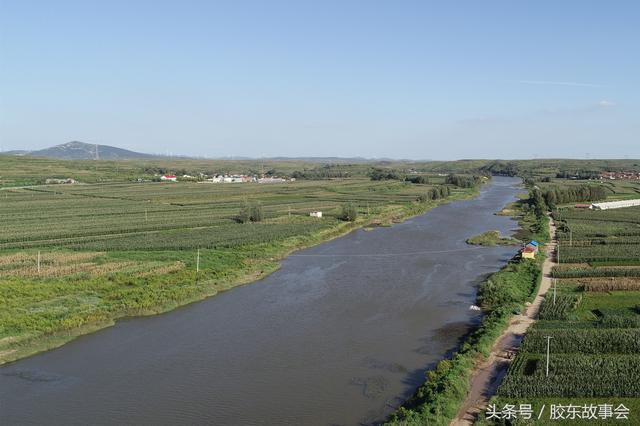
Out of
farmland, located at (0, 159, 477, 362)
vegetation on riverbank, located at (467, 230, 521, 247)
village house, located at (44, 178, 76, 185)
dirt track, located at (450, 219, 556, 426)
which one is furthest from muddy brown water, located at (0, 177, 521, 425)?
village house, located at (44, 178, 76, 185)

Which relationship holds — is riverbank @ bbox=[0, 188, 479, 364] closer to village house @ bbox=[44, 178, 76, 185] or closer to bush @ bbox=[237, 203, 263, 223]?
bush @ bbox=[237, 203, 263, 223]

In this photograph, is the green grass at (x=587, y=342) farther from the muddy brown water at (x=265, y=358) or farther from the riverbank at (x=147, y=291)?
the riverbank at (x=147, y=291)

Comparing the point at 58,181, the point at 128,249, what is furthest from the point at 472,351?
the point at 58,181

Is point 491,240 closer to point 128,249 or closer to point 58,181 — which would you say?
point 128,249

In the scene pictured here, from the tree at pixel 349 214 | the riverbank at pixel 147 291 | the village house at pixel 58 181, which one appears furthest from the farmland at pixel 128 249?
the village house at pixel 58 181

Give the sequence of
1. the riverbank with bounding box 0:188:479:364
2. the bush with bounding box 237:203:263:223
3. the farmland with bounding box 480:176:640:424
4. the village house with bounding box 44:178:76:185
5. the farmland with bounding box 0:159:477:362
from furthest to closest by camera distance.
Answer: the village house with bounding box 44:178:76:185, the bush with bounding box 237:203:263:223, the farmland with bounding box 0:159:477:362, the riverbank with bounding box 0:188:479:364, the farmland with bounding box 480:176:640:424

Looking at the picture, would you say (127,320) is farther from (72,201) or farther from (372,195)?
(372,195)
